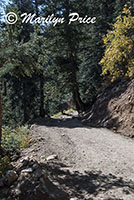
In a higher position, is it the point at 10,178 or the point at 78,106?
the point at 78,106

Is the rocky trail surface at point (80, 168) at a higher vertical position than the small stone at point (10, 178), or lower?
lower

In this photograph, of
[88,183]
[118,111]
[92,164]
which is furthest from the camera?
[118,111]

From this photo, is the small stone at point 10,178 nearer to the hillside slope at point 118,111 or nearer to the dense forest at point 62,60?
the hillside slope at point 118,111

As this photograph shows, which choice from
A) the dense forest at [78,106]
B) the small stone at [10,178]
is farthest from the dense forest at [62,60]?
the small stone at [10,178]

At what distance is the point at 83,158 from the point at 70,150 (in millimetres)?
991

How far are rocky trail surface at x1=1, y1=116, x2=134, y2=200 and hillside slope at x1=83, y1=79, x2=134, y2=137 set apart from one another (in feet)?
3.88

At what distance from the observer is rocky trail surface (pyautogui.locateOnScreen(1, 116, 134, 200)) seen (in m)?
3.80

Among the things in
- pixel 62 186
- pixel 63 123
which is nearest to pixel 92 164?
pixel 62 186

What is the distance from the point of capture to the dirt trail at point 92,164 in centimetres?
399

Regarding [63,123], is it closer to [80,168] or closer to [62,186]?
[80,168]

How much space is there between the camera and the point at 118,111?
37.6 ft

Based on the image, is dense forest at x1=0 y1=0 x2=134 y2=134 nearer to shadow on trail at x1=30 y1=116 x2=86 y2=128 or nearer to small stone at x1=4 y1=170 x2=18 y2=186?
shadow on trail at x1=30 y1=116 x2=86 y2=128

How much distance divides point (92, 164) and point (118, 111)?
619 cm

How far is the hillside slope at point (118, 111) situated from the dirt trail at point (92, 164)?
3.44 ft
